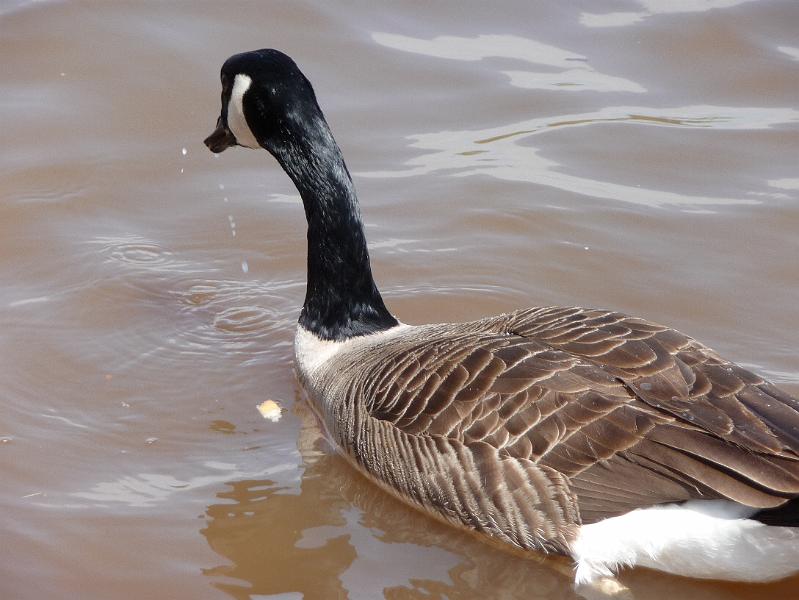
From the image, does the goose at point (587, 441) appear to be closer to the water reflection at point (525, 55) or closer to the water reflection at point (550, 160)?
the water reflection at point (550, 160)

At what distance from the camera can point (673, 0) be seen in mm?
11141

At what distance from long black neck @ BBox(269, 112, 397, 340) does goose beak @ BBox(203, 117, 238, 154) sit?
40cm

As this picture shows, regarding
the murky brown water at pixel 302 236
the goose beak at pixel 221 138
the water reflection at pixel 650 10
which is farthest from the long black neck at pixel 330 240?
the water reflection at pixel 650 10

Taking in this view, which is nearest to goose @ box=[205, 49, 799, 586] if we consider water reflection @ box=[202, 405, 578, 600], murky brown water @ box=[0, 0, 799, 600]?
water reflection @ box=[202, 405, 578, 600]

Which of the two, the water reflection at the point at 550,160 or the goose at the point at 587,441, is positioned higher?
the water reflection at the point at 550,160

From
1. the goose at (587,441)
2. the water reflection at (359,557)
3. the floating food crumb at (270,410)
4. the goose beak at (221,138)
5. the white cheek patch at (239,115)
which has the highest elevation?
the white cheek patch at (239,115)

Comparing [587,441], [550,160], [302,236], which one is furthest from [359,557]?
[550,160]

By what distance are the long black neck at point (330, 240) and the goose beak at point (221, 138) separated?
40 cm

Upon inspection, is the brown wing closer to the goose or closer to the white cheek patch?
the goose

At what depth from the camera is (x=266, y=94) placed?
6137mm

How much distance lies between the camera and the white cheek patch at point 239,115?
244 inches

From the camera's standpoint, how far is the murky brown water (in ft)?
17.2

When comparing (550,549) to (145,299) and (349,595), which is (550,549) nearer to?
(349,595)

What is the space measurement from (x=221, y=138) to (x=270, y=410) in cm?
163
